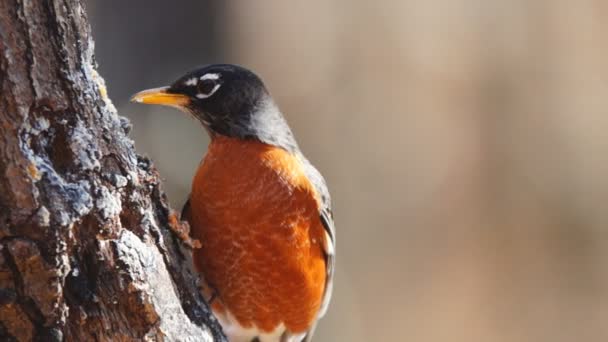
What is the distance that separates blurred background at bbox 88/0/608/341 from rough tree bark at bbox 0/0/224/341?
5.82 meters

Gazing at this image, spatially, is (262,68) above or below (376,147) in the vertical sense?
above

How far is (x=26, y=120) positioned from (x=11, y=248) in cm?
31

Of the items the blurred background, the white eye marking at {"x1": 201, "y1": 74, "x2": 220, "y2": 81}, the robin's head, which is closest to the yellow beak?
the robin's head

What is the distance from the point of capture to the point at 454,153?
984cm

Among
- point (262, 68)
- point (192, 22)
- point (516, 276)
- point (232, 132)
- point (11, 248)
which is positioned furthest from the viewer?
point (516, 276)

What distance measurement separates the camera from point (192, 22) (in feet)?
22.4

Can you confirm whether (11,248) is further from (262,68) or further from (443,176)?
(443,176)

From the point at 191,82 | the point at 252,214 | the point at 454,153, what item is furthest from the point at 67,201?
the point at 454,153

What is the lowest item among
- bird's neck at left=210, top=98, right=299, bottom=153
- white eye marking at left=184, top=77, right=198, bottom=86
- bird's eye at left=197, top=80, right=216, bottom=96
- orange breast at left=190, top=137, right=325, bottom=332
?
orange breast at left=190, top=137, right=325, bottom=332

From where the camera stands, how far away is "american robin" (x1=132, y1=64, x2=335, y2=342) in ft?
11.6

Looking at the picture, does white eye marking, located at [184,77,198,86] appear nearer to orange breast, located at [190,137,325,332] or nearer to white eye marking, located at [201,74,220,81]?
white eye marking, located at [201,74,220,81]

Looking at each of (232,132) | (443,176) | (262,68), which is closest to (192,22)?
(262,68)

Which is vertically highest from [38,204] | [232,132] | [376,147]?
Result: [38,204]

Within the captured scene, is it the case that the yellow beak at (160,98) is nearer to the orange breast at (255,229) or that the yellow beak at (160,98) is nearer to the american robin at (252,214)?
the american robin at (252,214)
